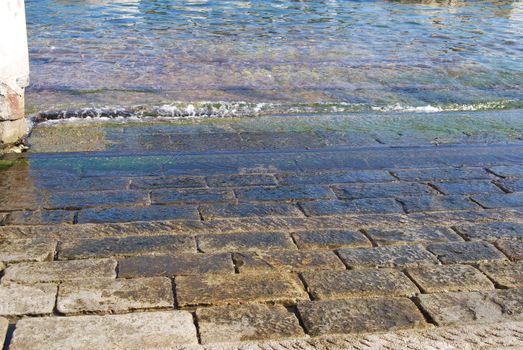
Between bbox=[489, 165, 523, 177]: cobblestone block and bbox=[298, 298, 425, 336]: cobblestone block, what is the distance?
2.42 m

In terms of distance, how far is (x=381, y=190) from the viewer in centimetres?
485

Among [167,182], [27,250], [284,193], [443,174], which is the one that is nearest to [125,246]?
→ [27,250]

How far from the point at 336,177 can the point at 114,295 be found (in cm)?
234

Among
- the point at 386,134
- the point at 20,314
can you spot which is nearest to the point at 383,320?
the point at 20,314

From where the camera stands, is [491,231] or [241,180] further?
[241,180]

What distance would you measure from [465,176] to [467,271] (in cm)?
176

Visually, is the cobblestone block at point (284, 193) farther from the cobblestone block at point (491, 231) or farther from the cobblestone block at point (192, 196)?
the cobblestone block at point (491, 231)

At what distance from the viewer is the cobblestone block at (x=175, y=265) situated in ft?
11.4

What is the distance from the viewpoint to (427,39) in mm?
13883

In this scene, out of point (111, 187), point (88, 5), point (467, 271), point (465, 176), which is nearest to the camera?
point (467, 271)

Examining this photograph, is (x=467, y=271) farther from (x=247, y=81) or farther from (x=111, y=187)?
(x=247, y=81)

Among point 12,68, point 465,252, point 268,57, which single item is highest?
point 12,68

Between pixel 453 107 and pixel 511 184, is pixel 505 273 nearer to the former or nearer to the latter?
pixel 511 184

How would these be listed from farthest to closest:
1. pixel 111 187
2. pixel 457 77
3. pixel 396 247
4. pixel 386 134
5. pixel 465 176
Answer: pixel 457 77 → pixel 386 134 → pixel 465 176 → pixel 111 187 → pixel 396 247
